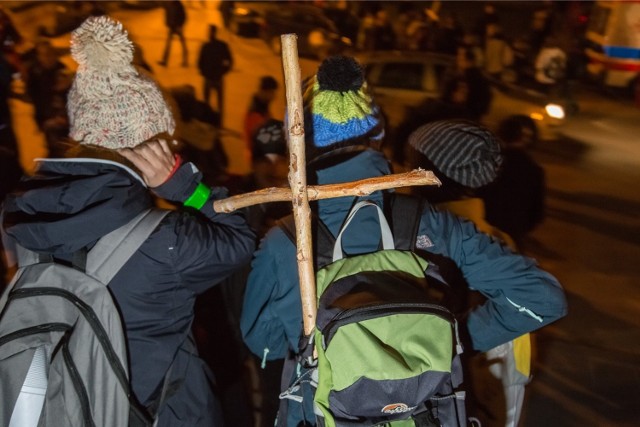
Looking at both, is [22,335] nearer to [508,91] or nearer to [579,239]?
[579,239]

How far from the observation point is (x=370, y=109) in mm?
1962

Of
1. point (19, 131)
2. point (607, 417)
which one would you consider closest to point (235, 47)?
point (19, 131)

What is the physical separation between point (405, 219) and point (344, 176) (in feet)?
0.73

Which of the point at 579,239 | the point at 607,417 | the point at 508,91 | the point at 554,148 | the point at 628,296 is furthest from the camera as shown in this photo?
the point at 508,91

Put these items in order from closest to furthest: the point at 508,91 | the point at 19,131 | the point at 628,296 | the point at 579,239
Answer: the point at 628,296 → the point at 579,239 → the point at 19,131 → the point at 508,91

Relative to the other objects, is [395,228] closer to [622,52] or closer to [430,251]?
[430,251]

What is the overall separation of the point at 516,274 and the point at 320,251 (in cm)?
61

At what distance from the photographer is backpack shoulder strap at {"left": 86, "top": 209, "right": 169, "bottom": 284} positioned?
1.66 meters

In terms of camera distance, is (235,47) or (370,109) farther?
(235,47)

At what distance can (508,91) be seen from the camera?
11742 millimetres

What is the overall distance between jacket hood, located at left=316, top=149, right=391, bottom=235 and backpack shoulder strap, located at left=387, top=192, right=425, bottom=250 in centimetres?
6

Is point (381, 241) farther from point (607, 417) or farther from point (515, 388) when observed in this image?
point (607, 417)

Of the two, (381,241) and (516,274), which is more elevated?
(381,241)

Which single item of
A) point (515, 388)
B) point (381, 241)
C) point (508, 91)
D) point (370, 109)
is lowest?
point (508, 91)
